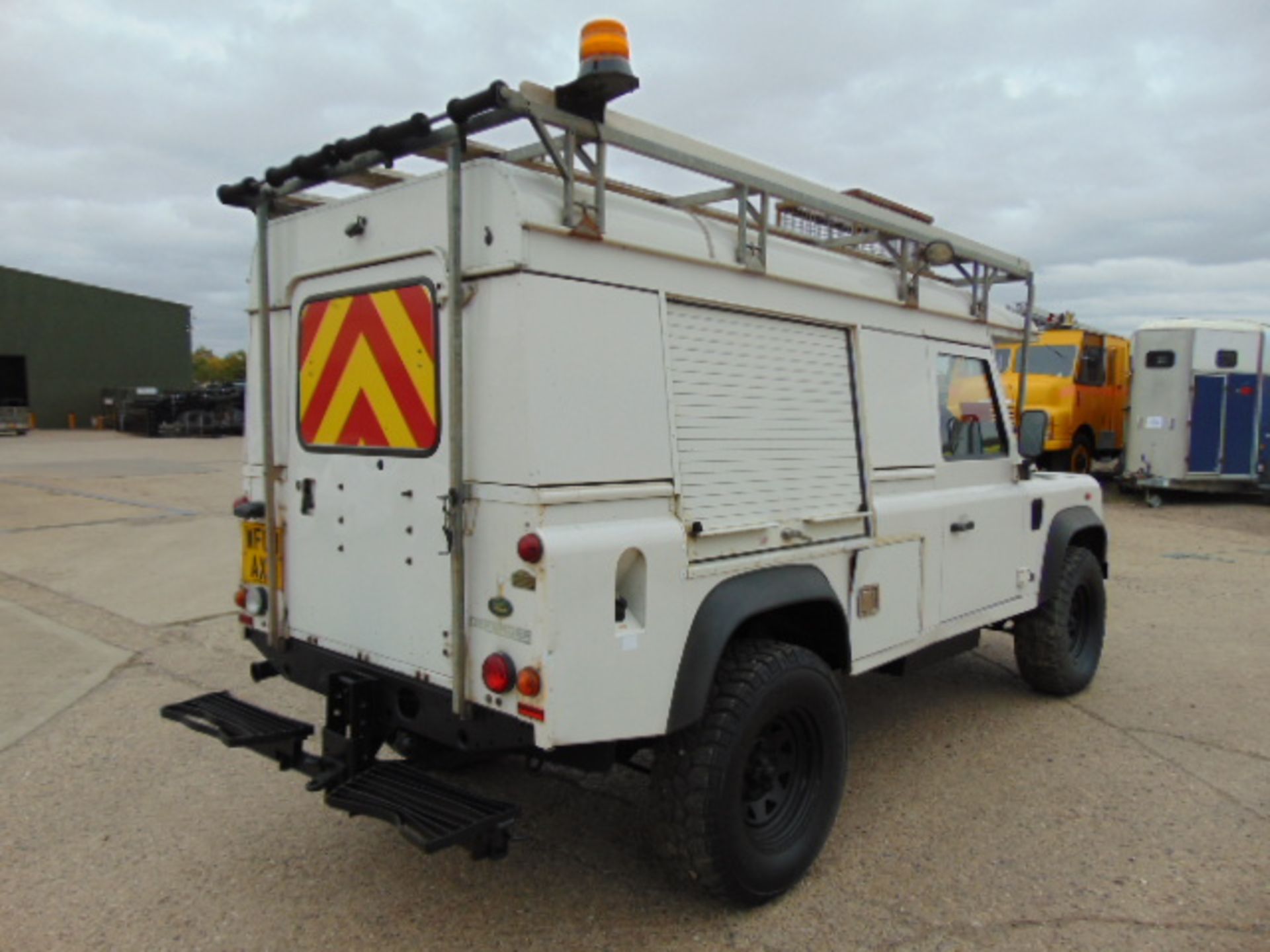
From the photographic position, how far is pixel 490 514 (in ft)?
8.92

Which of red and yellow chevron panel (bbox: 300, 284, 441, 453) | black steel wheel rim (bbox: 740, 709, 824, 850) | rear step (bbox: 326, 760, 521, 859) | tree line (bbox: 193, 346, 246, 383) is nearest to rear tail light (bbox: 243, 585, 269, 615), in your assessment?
red and yellow chevron panel (bbox: 300, 284, 441, 453)

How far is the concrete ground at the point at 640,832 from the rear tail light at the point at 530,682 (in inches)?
36.4

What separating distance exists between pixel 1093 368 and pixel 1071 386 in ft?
2.96

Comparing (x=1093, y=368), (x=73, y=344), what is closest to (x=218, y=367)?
(x=73, y=344)

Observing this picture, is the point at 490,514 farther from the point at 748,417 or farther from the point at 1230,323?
the point at 1230,323

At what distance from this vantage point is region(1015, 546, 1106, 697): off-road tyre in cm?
513

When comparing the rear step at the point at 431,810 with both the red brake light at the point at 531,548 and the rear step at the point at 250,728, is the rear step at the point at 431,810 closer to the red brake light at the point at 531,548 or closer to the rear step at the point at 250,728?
the rear step at the point at 250,728

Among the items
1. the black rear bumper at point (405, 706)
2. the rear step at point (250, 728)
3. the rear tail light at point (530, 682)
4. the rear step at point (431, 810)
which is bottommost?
the rear step at point (431, 810)

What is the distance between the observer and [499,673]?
8.77 feet

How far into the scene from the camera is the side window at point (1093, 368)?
616 inches

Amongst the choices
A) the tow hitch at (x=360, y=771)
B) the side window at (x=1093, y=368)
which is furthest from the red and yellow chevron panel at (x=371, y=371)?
the side window at (x=1093, y=368)

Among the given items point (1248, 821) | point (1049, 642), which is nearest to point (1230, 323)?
point (1049, 642)

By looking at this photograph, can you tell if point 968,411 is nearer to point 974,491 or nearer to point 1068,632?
point 974,491

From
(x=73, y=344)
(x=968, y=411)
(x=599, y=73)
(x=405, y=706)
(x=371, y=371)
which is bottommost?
(x=405, y=706)
